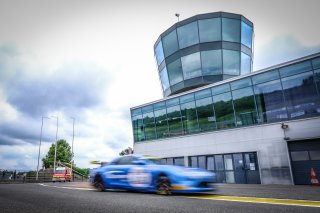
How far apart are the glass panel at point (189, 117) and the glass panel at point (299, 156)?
8.41 metres

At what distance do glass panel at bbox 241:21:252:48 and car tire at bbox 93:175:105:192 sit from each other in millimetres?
24290

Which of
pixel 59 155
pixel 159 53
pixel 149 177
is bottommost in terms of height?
pixel 149 177

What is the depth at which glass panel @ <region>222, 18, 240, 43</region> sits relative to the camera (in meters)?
27.2

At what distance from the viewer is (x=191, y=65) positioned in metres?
27.7

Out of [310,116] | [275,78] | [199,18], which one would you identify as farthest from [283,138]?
[199,18]

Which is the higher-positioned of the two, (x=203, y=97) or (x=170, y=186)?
(x=203, y=97)

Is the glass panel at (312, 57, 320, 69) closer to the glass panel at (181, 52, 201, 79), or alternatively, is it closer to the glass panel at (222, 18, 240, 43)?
the glass panel at (222, 18, 240, 43)

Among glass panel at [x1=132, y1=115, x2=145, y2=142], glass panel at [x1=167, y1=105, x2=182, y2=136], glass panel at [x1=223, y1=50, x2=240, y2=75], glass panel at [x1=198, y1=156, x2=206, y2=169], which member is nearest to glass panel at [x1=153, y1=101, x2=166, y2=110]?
glass panel at [x1=167, y1=105, x2=182, y2=136]

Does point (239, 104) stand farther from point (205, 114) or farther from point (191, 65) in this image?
point (191, 65)

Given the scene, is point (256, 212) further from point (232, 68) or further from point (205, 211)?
point (232, 68)

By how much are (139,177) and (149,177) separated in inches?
20.2

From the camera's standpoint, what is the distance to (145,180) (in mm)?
8367

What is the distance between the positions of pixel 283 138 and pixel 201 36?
15.3 metres

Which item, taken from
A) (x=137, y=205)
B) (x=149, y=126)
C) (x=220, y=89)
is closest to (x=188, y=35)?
(x=220, y=89)
